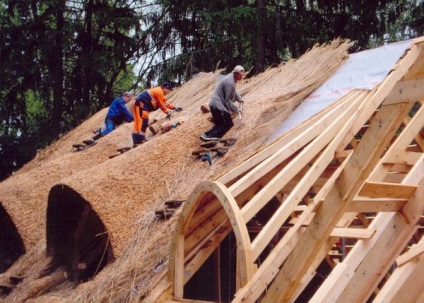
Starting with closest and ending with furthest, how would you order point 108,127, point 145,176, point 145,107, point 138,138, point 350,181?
point 350,181, point 145,176, point 138,138, point 145,107, point 108,127

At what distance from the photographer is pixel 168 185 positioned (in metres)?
9.05

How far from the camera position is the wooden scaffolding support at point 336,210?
15.3ft

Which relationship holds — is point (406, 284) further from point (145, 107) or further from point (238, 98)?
point (145, 107)

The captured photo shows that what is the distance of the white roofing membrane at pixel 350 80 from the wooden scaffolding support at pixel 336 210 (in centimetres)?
54

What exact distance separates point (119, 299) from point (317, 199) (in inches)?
93.8

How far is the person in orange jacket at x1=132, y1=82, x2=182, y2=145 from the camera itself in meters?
11.9

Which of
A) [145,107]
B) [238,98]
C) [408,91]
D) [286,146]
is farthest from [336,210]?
[145,107]

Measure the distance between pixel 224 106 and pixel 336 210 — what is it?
5440mm

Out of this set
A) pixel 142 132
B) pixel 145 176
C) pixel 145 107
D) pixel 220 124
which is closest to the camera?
pixel 145 176

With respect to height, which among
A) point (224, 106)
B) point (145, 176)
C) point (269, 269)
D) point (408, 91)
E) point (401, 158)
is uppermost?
point (408, 91)

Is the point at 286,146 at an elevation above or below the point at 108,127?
above

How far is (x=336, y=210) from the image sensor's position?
188 inches

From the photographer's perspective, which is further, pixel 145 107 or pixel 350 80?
pixel 145 107

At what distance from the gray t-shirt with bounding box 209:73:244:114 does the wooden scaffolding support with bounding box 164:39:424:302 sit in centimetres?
175
